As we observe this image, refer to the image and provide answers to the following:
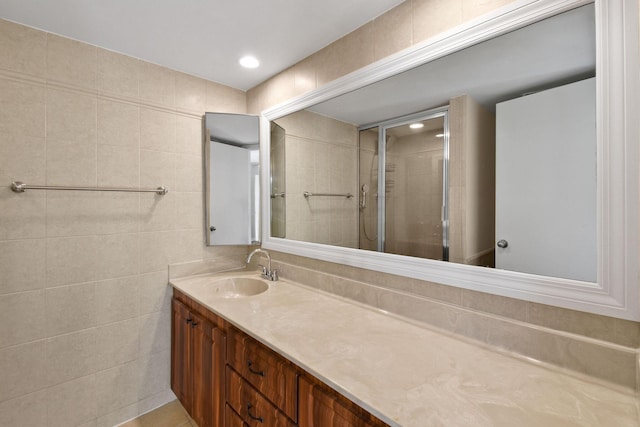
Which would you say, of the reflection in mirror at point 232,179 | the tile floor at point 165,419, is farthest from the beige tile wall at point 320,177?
the tile floor at point 165,419

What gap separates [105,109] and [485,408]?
2.36 m

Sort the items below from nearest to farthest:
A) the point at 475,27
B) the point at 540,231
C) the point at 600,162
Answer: the point at 600,162, the point at 540,231, the point at 475,27

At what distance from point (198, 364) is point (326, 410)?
3.53ft

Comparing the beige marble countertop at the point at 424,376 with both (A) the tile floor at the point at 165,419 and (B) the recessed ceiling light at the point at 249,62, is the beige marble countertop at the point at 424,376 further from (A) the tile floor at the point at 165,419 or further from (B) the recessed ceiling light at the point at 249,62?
(B) the recessed ceiling light at the point at 249,62

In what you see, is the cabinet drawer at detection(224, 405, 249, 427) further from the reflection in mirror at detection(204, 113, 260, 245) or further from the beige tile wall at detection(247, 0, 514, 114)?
the beige tile wall at detection(247, 0, 514, 114)

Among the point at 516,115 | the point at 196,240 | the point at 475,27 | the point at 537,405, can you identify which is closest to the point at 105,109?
the point at 196,240

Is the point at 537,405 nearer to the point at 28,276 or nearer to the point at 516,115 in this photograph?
the point at 516,115

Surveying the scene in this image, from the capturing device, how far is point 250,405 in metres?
1.24

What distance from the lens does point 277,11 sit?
142cm

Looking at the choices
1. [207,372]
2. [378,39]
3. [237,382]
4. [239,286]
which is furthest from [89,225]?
[378,39]

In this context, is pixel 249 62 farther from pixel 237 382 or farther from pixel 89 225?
pixel 237 382

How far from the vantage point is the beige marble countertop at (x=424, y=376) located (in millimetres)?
729

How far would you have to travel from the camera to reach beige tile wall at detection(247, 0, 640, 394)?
873mm

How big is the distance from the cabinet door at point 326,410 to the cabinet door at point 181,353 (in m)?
1.09
